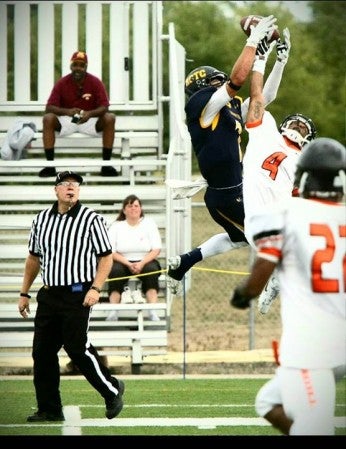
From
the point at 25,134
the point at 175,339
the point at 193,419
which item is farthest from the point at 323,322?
the point at 175,339

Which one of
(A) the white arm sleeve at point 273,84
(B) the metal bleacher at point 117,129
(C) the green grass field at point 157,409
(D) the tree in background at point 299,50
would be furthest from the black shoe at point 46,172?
(D) the tree in background at point 299,50

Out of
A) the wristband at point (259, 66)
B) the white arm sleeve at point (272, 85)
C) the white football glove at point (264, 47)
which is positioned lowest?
the white arm sleeve at point (272, 85)

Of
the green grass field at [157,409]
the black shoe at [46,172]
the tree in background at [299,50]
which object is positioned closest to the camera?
the green grass field at [157,409]

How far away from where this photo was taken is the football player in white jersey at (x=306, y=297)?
552 cm

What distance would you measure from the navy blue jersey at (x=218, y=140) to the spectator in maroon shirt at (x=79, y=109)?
483cm

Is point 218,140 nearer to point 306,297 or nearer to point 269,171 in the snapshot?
point 269,171

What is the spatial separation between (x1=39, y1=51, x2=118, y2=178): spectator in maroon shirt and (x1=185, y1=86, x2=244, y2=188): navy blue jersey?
483cm

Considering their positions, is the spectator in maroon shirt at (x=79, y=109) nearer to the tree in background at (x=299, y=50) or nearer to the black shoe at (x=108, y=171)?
the black shoe at (x=108, y=171)

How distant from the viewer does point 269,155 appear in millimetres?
9234

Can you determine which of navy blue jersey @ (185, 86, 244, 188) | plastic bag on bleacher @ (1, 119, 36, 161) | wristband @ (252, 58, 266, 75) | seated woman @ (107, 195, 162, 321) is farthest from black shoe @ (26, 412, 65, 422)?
plastic bag on bleacher @ (1, 119, 36, 161)

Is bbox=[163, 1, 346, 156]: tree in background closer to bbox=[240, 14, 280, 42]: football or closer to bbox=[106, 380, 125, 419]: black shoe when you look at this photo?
bbox=[240, 14, 280, 42]: football

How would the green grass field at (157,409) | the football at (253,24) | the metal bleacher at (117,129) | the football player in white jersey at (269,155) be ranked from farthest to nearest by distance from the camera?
1. the metal bleacher at (117,129)
2. the football player in white jersey at (269,155)
3. the football at (253,24)
4. the green grass field at (157,409)

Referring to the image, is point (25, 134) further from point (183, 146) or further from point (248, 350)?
point (248, 350)

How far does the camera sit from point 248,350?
15.4m
